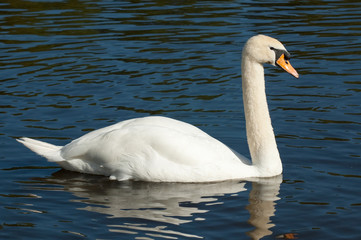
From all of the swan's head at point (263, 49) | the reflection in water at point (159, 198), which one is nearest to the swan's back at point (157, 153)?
the reflection in water at point (159, 198)

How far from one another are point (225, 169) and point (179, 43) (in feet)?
24.3

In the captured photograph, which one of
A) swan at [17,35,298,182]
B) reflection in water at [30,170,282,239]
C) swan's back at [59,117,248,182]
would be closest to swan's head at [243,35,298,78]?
swan at [17,35,298,182]

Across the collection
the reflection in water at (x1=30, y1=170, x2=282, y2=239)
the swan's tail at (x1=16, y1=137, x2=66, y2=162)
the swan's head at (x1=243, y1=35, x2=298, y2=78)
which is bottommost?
the reflection in water at (x1=30, y1=170, x2=282, y2=239)

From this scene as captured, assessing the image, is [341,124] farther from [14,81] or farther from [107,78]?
[14,81]

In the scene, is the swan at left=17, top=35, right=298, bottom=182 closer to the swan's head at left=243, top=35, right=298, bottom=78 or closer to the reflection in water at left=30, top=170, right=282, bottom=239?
the swan's head at left=243, top=35, right=298, bottom=78

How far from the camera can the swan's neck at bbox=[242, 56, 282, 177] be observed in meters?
9.40

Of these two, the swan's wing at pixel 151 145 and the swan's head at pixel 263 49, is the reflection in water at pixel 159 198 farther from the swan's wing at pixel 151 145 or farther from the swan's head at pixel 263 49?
the swan's head at pixel 263 49

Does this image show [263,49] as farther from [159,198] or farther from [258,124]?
[159,198]

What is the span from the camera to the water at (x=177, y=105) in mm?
8094

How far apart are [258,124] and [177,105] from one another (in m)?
2.96

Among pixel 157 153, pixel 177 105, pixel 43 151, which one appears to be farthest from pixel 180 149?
pixel 177 105

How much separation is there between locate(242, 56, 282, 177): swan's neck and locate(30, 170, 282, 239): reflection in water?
18 cm

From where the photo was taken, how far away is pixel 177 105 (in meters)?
12.3

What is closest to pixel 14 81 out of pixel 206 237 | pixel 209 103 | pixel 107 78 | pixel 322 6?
pixel 107 78
